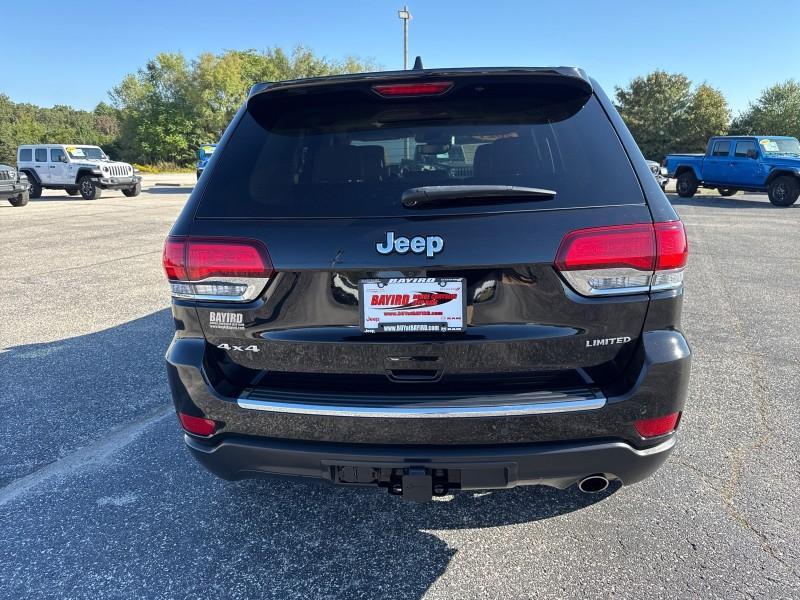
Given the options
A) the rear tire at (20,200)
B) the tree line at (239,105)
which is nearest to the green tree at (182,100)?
the tree line at (239,105)

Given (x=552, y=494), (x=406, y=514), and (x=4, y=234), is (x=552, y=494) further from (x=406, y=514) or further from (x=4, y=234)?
(x=4, y=234)

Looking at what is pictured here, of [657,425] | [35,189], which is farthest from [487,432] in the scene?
[35,189]

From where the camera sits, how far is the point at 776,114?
43.2m

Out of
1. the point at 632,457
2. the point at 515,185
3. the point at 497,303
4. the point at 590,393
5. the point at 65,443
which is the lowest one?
the point at 65,443

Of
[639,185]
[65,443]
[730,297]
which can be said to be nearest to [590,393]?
[639,185]

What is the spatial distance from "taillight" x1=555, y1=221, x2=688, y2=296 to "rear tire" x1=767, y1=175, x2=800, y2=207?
65.0ft

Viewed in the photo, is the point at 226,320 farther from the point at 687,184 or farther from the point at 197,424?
the point at 687,184

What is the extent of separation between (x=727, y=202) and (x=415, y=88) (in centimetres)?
2200

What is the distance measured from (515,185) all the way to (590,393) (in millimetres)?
740

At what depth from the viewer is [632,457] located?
1.94 metres

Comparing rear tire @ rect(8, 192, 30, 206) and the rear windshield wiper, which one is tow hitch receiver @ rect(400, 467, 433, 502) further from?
rear tire @ rect(8, 192, 30, 206)

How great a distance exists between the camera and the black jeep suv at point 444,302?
6.04ft

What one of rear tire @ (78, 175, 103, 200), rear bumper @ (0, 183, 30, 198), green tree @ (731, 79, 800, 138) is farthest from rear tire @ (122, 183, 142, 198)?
green tree @ (731, 79, 800, 138)

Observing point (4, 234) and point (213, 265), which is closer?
point (213, 265)
